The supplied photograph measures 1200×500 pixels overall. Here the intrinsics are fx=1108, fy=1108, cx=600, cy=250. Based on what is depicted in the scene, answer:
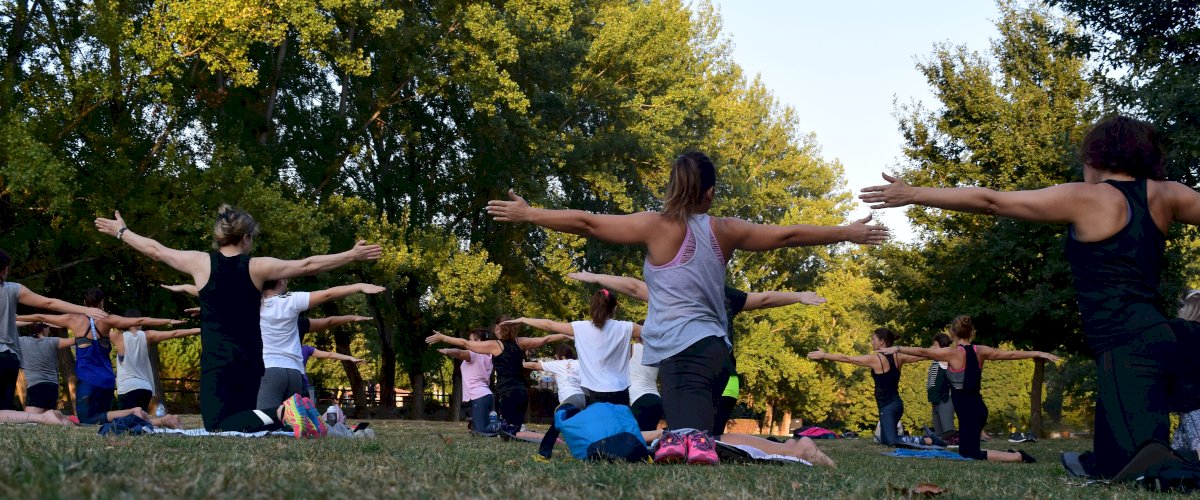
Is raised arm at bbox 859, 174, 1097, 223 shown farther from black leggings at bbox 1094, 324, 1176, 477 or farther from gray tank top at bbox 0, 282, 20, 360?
gray tank top at bbox 0, 282, 20, 360

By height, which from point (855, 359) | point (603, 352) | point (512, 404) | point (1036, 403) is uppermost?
point (603, 352)

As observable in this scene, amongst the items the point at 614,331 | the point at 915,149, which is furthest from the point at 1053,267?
the point at 614,331

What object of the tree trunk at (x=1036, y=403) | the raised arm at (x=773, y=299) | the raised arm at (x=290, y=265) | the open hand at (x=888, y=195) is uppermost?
the open hand at (x=888, y=195)

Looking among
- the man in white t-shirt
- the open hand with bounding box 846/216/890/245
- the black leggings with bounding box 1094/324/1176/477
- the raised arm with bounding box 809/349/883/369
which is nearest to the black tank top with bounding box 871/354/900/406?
the raised arm with bounding box 809/349/883/369

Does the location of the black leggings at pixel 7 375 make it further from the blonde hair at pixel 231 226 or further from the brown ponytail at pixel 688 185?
the brown ponytail at pixel 688 185

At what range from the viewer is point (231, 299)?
363 inches

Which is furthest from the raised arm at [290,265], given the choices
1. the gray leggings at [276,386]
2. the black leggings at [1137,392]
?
the black leggings at [1137,392]

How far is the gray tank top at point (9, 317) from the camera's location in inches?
485

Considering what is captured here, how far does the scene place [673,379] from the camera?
7.12m

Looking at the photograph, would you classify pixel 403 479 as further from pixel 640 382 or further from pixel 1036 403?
pixel 1036 403

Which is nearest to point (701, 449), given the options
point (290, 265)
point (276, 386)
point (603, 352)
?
point (290, 265)

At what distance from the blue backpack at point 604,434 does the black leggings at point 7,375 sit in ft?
29.1

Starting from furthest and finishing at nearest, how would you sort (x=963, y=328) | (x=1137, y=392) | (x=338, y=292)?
1. (x=963, y=328)
2. (x=338, y=292)
3. (x=1137, y=392)

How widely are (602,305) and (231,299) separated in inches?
159
